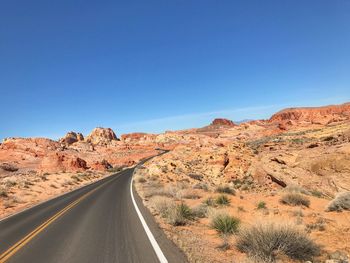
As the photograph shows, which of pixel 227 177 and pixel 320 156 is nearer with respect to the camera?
pixel 320 156

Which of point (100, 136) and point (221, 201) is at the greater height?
point (100, 136)

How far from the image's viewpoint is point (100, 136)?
172 m

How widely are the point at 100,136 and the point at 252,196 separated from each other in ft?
514

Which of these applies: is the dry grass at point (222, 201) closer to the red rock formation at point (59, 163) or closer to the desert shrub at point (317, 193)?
the desert shrub at point (317, 193)

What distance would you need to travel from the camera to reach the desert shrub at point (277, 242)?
25.4 feet

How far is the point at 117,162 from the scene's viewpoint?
9988 centimetres

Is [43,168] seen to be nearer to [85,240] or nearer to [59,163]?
[59,163]

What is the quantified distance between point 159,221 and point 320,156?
1632 centimetres

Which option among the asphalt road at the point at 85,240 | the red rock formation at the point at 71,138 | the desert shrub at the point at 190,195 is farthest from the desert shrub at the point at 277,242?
the red rock formation at the point at 71,138

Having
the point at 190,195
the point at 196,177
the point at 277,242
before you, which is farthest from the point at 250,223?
the point at 196,177

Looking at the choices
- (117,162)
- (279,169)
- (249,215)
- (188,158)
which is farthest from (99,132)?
(249,215)

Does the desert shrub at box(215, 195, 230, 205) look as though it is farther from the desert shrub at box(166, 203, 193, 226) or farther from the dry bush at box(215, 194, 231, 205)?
the desert shrub at box(166, 203, 193, 226)

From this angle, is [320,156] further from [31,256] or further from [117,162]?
[117,162]

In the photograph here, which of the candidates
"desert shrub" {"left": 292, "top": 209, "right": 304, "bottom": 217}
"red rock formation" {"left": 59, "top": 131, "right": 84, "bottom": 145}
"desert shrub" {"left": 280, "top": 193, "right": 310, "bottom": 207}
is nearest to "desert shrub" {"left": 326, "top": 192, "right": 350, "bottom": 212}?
"desert shrub" {"left": 292, "top": 209, "right": 304, "bottom": 217}
